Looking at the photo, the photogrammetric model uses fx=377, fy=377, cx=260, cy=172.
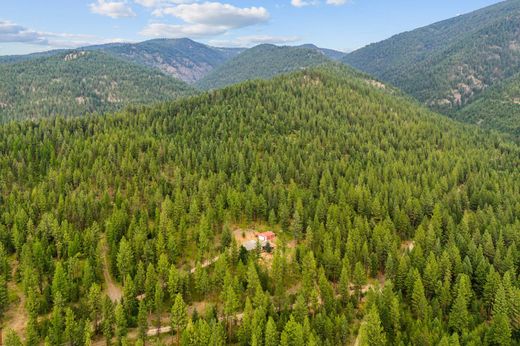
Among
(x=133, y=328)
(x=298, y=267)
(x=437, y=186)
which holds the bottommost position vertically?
(x=133, y=328)

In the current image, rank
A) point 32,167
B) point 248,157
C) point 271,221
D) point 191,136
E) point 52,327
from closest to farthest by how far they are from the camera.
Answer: point 52,327, point 271,221, point 32,167, point 248,157, point 191,136

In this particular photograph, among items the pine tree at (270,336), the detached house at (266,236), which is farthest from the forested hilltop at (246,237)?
the detached house at (266,236)

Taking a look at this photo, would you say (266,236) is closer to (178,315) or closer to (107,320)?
(178,315)

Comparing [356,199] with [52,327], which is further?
[356,199]

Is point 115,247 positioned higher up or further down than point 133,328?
higher up

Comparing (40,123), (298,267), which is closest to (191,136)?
(40,123)

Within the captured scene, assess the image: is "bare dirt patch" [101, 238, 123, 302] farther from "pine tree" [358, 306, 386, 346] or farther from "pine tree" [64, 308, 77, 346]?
"pine tree" [358, 306, 386, 346]

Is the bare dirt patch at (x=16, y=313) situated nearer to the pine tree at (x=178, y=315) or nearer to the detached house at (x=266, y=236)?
the pine tree at (x=178, y=315)

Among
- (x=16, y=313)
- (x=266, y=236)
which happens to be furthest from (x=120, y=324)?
(x=266, y=236)

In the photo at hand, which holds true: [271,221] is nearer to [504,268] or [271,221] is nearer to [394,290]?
[394,290]
